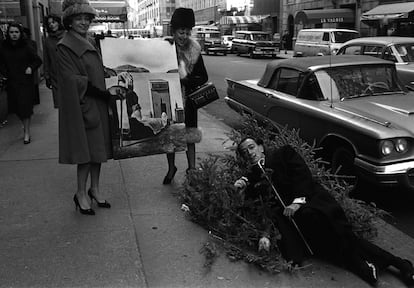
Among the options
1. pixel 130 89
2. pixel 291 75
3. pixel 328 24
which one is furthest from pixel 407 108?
pixel 328 24

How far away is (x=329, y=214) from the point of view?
10.9 feet

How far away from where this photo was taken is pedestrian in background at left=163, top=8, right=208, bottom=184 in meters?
4.78

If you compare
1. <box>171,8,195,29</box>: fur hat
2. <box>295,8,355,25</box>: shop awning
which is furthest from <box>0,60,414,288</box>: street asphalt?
<box>295,8,355,25</box>: shop awning

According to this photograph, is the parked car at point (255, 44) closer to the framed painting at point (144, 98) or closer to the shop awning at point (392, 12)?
the shop awning at point (392, 12)

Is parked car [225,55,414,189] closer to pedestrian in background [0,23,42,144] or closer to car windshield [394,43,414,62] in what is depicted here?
pedestrian in background [0,23,42,144]

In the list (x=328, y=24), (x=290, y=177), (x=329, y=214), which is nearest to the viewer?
(x=329, y=214)

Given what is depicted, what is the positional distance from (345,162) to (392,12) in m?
24.2

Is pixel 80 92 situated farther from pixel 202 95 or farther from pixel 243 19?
pixel 243 19

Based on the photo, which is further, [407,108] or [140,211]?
[407,108]

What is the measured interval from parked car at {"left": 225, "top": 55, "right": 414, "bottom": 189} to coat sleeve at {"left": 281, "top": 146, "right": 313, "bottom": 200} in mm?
1304

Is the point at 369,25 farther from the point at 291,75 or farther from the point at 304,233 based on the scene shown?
the point at 304,233

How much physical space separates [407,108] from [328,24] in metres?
33.6

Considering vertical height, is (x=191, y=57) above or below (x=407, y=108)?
above

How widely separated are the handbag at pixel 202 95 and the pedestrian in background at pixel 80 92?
104 cm
